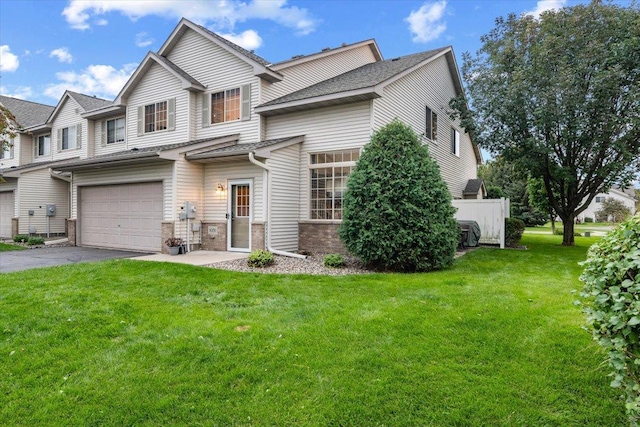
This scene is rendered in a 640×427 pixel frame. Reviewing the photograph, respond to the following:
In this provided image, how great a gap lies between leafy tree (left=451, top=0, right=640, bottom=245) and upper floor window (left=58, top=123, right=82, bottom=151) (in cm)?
1745

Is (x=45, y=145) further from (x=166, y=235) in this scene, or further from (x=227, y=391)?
(x=227, y=391)

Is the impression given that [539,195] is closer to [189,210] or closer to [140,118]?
[189,210]

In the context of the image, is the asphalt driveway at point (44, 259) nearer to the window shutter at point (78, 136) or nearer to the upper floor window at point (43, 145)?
the window shutter at point (78, 136)

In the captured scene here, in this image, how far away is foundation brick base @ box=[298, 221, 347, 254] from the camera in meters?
11.0

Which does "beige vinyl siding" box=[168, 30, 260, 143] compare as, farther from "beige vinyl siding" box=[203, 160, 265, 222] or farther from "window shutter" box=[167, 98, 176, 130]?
"beige vinyl siding" box=[203, 160, 265, 222]

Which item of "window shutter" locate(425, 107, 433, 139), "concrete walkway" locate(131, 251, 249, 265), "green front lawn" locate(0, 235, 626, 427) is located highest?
"window shutter" locate(425, 107, 433, 139)

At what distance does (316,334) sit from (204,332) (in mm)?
1296

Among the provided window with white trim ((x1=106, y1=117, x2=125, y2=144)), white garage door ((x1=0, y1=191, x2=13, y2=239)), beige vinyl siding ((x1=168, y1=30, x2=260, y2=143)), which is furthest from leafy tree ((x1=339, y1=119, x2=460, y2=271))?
white garage door ((x1=0, y1=191, x2=13, y2=239))

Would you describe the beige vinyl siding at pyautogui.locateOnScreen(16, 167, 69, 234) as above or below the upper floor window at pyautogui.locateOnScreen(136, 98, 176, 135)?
below

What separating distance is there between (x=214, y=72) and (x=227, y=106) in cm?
140

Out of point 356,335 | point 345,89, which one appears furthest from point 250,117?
point 356,335

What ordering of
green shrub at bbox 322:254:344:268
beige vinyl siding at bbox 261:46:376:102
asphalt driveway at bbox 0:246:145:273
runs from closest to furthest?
green shrub at bbox 322:254:344:268
asphalt driveway at bbox 0:246:145:273
beige vinyl siding at bbox 261:46:376:102

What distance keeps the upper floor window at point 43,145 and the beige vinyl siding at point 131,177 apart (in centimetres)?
748

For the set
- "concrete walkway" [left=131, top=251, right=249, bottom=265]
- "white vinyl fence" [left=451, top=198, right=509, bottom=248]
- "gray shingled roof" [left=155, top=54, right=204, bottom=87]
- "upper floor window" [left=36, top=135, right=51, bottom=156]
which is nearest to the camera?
"concrete walkway" [left=131, top=251, right=249, bottom=265]
